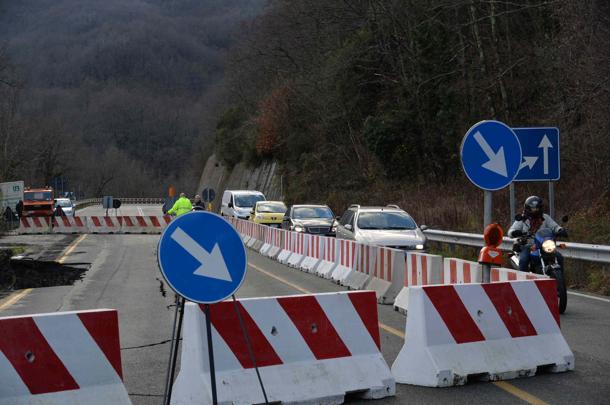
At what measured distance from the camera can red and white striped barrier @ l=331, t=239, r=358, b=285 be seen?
1709 cm

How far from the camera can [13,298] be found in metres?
15.3

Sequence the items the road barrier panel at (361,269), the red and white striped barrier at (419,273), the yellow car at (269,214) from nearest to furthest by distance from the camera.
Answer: the red and white striped barrier at (419,273), the road barrier panel at (361,269), the yellow car at (269,214)

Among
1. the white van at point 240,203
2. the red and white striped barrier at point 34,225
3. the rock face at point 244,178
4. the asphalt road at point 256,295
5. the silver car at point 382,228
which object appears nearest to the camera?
the asphalt road at point 256,295

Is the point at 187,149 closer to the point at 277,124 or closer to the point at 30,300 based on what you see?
the point at 277,124

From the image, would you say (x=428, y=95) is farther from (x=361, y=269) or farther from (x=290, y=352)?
(x=290, y=352)

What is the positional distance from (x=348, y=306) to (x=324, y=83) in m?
40.2

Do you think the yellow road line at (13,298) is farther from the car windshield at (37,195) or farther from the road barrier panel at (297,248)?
the car windshield at (37,195)

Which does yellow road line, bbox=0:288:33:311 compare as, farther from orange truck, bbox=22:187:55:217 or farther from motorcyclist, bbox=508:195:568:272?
orange truck, bbox=22:187:55:217

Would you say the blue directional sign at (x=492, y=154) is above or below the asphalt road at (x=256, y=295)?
above

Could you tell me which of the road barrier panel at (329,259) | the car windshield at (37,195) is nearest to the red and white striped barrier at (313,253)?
the road barrier panel at (329,259)

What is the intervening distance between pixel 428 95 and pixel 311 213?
38.3ft

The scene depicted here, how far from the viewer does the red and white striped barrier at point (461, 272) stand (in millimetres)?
11664

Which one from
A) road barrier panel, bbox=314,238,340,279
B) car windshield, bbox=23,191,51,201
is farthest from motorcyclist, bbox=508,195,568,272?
car windshield, bbox=23,191,51,201

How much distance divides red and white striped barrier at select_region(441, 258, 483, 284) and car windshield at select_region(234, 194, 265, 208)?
3154 cm
